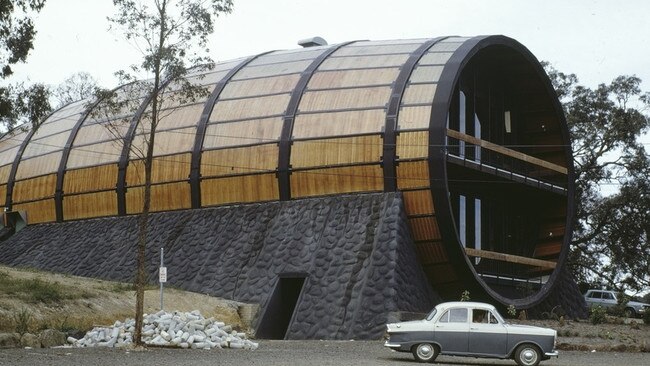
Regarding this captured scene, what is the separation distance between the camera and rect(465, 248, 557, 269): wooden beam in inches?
1171

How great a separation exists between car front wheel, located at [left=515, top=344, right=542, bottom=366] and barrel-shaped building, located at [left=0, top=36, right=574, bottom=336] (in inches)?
371

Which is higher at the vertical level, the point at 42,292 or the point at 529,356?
the point at 42,292

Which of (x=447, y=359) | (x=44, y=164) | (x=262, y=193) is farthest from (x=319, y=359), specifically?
(x=44, y=164)

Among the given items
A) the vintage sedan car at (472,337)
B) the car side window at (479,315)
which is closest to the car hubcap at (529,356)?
the vintage sedan car at (472,337)

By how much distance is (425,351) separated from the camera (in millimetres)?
19281

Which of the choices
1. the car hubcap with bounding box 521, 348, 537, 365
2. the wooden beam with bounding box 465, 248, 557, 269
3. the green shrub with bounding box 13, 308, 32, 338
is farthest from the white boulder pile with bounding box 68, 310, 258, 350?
the wooden beam with bounding box 465, 248, 557, 269

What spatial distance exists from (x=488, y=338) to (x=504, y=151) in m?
13.9

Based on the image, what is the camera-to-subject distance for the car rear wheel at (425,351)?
19.2 metres

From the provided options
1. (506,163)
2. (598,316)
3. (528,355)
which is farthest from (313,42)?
(528,355)

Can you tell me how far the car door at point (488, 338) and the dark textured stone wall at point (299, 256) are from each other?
659cm

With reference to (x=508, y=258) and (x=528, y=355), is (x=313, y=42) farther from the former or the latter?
(x=528, y=355)

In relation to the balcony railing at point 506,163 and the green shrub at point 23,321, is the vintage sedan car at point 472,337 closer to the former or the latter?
the green shrub at point 23,321

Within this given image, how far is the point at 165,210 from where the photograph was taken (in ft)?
112

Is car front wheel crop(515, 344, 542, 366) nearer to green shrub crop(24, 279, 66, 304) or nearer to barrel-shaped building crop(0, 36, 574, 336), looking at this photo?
barrel-shaped building crop(0, 36, 574, 336)
